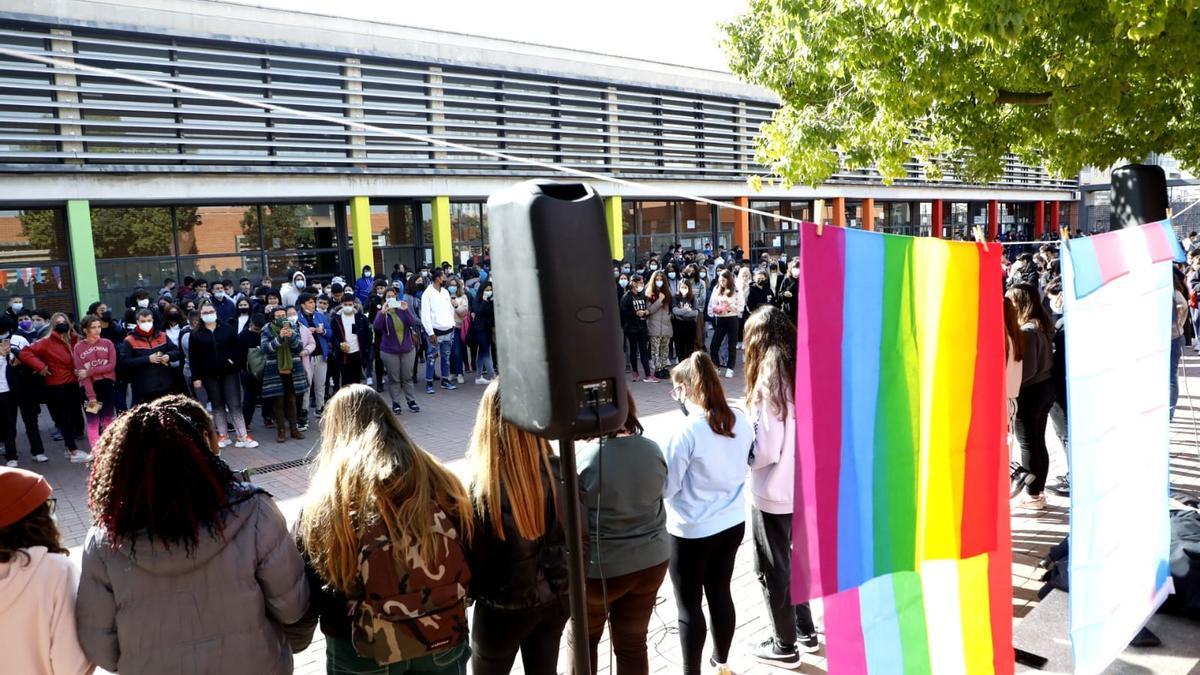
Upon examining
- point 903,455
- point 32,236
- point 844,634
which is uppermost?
point 32,236

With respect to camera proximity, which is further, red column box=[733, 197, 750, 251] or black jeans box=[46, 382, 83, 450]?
red column box=[733, 197, 750, 251]

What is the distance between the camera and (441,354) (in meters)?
13.4

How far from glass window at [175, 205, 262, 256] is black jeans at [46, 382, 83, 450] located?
10.5m

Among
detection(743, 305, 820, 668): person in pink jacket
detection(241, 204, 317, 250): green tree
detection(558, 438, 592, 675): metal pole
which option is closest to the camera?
detection(558, 438, 592, 675): metal pole

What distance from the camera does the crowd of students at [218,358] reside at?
30.2 feet

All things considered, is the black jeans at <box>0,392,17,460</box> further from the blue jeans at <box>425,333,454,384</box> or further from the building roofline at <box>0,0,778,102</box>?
the building roofline at <box>0,0,778,102</box>

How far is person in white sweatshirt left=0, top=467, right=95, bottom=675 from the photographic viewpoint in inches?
104

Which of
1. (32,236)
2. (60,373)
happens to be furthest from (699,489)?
(32,236)

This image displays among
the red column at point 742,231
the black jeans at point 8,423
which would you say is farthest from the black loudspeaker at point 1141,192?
the red column at point 742,231

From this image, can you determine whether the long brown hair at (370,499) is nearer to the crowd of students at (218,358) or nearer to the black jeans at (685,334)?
the crowd of students at (218,358)

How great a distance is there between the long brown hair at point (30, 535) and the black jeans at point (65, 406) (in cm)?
766

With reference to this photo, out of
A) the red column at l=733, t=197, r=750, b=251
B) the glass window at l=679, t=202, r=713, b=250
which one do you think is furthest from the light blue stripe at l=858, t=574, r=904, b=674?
the red column at l=733, t=197, r=750, b=251

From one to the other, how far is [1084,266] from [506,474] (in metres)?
2.39

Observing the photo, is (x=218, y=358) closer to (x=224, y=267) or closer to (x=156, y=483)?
(x=156, y=483)
